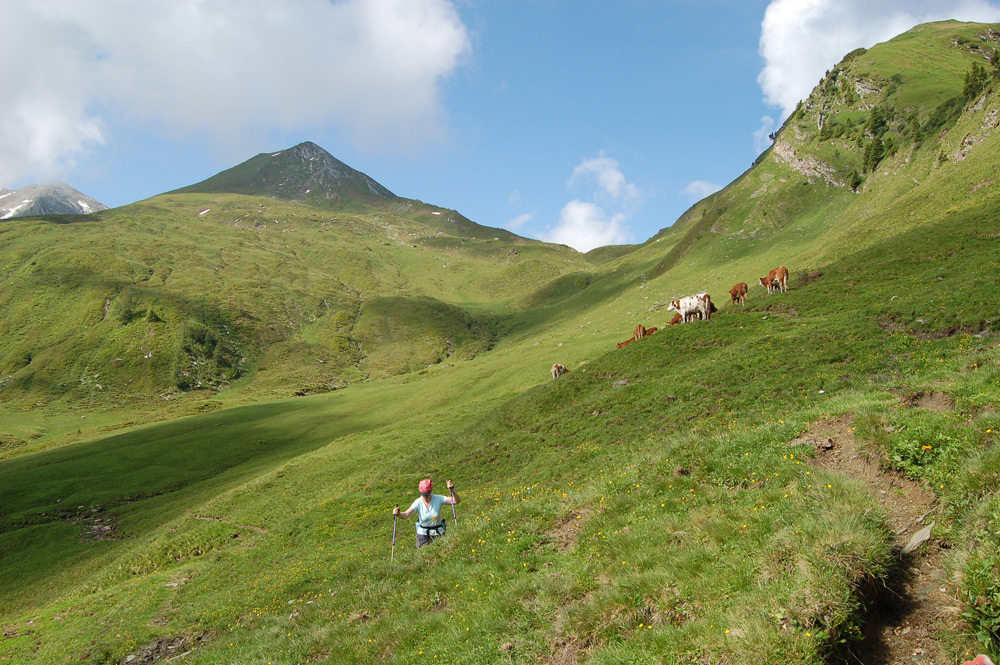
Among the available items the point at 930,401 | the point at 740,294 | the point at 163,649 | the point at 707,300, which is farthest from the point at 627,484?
the point at 740,294

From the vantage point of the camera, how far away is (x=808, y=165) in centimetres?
9575

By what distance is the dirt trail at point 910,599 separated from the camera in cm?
640

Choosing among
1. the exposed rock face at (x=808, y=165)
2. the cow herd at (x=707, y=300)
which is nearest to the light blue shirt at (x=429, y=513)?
the cow herd at (x=707, y=300)

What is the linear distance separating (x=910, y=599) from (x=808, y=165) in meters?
111

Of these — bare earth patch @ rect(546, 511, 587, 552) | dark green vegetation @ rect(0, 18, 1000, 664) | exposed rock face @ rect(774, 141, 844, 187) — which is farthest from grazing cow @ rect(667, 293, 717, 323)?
exposed rock face @ rect(774, 141, 844, 187)

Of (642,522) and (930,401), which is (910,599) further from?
(930,401)

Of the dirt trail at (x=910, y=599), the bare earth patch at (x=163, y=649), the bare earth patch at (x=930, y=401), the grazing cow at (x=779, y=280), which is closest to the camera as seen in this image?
the dirt trail at (x=910, y=599)

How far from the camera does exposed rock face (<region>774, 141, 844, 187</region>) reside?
8900 cm

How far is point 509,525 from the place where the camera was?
1335 centimetres

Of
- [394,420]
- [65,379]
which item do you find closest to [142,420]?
[65,379]

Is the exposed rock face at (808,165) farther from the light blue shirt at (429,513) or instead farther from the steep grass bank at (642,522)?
the light blue shirt at (429,513)

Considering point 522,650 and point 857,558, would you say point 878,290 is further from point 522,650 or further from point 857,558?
point 522,650

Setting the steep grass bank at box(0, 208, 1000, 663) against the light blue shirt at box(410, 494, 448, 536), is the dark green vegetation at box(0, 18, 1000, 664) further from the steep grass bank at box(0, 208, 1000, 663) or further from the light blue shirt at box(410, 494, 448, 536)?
the light blue shirt at box(410, 494, 448, 536)

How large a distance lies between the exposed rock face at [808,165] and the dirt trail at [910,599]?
9672 centimetres
